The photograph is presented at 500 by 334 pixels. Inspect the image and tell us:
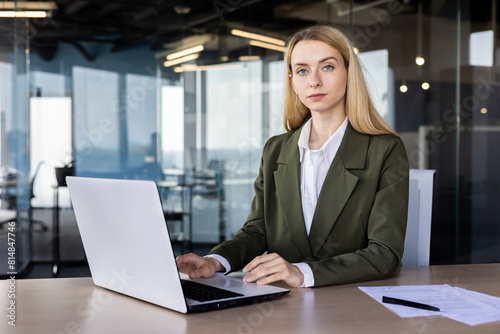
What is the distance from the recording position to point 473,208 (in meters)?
5.79

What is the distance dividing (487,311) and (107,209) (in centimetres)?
91

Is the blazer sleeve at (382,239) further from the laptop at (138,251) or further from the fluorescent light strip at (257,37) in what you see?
the fluorescent light strip at (257,37)

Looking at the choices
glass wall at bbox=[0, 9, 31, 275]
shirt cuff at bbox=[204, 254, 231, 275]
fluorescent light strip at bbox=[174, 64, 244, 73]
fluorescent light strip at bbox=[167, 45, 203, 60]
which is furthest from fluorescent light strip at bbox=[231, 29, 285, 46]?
shirt cuff at bbox=[204, 254, 231, 275]

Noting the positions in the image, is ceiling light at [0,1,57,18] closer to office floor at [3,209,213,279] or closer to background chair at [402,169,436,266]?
office floor at [3,209,213,279]

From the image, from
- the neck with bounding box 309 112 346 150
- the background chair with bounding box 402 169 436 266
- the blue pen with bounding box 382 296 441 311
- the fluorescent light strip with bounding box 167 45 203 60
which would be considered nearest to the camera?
the blue pen with bounding box 382 296 441 311

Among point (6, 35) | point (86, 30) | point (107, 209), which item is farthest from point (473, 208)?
point (107, 209)

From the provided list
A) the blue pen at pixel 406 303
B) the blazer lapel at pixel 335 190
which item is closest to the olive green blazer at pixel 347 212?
the blazer lapel at pixel 335 190

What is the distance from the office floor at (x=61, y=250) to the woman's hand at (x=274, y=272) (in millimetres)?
4181

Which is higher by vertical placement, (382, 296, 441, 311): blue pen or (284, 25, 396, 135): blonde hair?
(284, 25, 396, 135): blonde hair

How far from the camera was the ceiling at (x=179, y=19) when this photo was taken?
18.5 feet

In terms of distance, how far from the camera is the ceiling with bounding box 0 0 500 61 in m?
5.65

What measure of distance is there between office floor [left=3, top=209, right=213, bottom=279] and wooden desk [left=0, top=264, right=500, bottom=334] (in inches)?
160

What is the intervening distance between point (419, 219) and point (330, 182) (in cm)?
49

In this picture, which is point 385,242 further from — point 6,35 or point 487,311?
point 6,35
